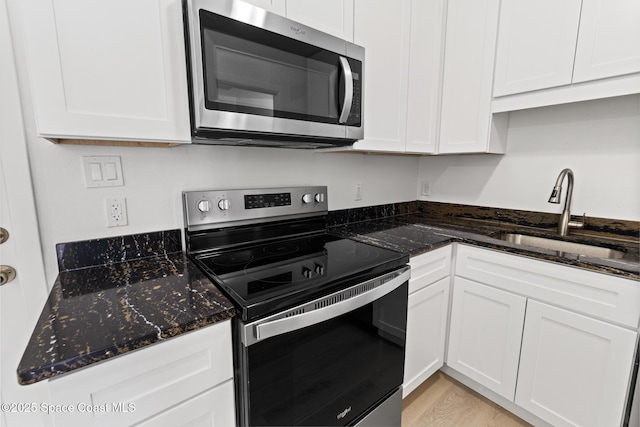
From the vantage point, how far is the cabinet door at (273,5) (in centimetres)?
107

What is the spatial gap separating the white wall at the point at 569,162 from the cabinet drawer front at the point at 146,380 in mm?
1944

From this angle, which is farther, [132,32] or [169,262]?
[169,262]

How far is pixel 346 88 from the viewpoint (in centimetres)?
119

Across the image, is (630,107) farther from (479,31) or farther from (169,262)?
(169,262)

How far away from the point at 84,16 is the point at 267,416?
1230 mm

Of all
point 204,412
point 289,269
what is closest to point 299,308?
point 289,269

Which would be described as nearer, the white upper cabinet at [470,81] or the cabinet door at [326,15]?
the cabinet door at [326,15]

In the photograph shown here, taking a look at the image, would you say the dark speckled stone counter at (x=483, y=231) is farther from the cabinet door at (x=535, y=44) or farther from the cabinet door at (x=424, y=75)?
the cabinet door at (x=535, y=44)

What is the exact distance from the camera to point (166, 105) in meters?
0.93

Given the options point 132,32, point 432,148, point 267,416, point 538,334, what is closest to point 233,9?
point 132,32

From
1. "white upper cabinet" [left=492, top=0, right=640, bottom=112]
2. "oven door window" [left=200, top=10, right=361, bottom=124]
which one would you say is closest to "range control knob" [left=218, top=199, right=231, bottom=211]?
"oven door window" [left=200, top=10, right=361, bottom=124]

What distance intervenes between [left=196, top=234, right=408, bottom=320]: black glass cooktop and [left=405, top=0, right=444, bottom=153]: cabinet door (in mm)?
813

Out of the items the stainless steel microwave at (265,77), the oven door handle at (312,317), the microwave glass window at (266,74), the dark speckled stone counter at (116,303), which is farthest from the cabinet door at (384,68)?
the dark speckled stone counter at (116,303)

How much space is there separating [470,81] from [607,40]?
1.94ft
